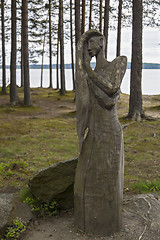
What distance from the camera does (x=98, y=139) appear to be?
13.0ft

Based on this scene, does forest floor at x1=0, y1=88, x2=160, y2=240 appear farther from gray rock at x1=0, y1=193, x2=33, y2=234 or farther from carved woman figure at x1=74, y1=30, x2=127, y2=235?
carved woman figure at x1=74, y1=30, x2=127, y2=235

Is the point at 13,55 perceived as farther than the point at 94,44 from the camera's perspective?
Yes

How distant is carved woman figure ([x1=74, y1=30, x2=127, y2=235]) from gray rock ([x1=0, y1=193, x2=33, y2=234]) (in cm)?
109

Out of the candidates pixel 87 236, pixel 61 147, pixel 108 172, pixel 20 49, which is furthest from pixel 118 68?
pixel 20 49

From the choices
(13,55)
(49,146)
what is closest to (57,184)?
(49,146)

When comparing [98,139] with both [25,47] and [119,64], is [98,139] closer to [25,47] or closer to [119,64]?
[119,64]

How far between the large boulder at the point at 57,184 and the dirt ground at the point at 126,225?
0.26 meters

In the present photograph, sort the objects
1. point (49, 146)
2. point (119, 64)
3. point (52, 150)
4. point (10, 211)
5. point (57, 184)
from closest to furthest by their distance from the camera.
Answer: point (119, 64)
point (10, 211)
point (57, 184)
point (52, 150)
point (49, 146)

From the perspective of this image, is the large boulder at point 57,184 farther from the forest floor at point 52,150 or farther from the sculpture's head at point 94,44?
the sculpture's head at point 94,44

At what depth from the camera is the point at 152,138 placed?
34.7 feet

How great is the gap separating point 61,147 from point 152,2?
35.0 feet

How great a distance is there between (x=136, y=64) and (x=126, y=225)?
9652 millimetres

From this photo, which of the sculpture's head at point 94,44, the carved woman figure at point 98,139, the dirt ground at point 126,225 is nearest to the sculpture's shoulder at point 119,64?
the carved woman figure at point 98,139

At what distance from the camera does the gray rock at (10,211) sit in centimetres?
426
